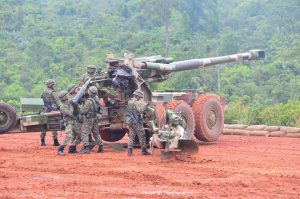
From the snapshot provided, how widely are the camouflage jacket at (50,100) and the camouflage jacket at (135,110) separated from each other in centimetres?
231

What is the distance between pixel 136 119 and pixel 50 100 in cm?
261

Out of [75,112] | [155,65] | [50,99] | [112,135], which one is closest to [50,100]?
[50,99]

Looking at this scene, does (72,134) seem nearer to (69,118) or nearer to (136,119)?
(69,118)

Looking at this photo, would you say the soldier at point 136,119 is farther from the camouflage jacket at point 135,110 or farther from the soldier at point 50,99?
the soldier at point 50,99

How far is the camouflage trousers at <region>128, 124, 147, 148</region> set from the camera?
15882mm

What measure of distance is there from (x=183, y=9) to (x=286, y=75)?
17538 mm

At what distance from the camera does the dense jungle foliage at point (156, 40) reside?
36250mm

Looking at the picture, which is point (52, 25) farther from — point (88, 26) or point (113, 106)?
point (113, 106)

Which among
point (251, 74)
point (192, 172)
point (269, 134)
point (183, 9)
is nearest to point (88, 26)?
point (183, 9)

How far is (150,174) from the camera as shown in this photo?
41.1 ft

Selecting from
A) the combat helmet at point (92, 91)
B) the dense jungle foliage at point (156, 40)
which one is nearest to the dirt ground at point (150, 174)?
the combat helmet at point (92, 91)

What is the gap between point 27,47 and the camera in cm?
4581

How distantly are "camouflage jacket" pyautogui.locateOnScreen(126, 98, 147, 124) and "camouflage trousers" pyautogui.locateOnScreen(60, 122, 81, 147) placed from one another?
1132mm

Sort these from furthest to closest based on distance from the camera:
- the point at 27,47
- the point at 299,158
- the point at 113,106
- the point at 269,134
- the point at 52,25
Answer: the point at 52,25, the point at 27,47, the point at 269,134, the point at 113,106, the point at 299,158
